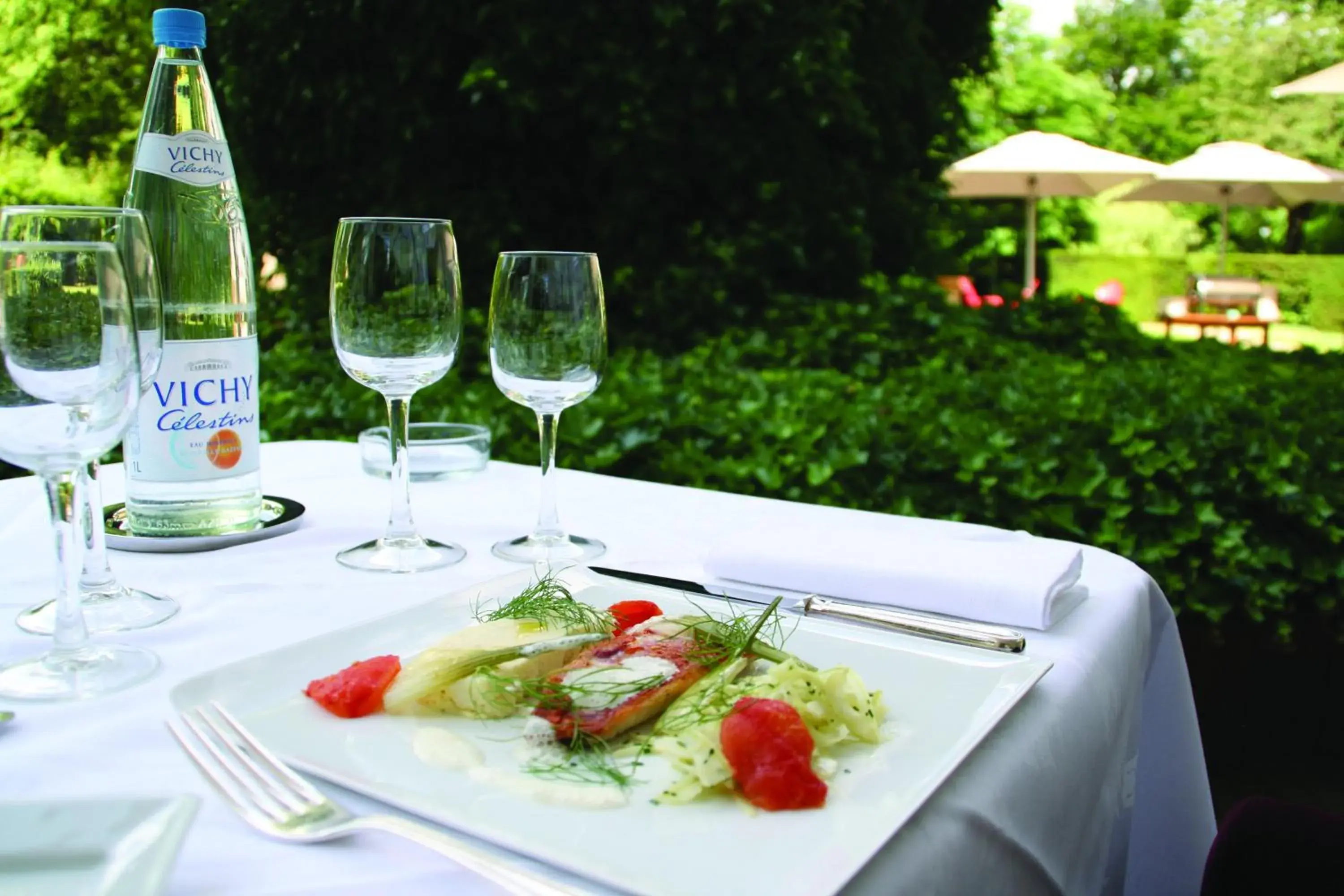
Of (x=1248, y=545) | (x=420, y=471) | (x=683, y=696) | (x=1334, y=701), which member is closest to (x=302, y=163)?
(x=420, y=471)

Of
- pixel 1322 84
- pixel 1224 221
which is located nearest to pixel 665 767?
pixel 1322 84

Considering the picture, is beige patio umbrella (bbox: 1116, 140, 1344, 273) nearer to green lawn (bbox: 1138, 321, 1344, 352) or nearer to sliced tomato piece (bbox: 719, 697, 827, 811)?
green lawn (bbox: 1138, 321, 1344, 352)

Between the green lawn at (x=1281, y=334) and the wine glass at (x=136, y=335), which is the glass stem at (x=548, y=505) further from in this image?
the green lawn at (x=1281, y=334)

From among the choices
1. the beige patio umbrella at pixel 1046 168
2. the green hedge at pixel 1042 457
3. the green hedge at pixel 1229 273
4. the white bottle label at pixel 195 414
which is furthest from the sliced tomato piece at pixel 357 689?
the green hedge at pixel 1229 273

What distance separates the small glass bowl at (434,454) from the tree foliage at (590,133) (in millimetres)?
2959

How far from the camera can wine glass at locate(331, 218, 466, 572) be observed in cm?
118

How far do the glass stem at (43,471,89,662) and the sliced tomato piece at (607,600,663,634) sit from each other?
428mm

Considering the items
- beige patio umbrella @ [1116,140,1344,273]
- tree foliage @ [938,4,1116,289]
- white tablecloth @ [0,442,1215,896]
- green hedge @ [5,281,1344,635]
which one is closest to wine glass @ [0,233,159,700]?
white tablecloth @ [0,442,1215,896]

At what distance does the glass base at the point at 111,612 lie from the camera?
1.06m

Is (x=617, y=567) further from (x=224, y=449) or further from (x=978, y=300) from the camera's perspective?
(x=978, y=300)

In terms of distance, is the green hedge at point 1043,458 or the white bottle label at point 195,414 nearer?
the white bottle label at point 195,414

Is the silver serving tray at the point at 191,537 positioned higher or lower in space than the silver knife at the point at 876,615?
higher

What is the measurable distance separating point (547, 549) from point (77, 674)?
54 centimetres

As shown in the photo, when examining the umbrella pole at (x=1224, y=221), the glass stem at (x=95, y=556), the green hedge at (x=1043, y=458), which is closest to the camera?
the glass stem at (x=95, y=556)
